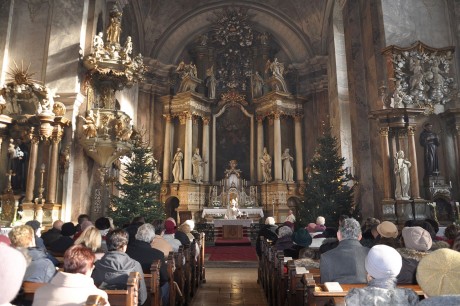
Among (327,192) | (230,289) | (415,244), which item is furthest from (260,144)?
(415,244)

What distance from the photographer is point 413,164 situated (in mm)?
9227

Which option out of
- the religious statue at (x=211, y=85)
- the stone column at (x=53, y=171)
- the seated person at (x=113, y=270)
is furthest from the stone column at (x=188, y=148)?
the seated person at (x=113, y=270)

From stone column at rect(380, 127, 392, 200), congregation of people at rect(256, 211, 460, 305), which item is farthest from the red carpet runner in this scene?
congregation of people at rect(256, 211, 460, 305)

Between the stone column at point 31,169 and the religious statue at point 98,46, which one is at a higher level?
the religious statue at point 98,46

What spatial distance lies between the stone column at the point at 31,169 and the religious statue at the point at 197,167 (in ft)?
27.8

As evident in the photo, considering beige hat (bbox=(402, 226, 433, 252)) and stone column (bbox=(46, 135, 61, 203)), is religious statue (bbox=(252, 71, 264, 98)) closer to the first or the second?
stone column (bbox=(46, 135, 61, 203))

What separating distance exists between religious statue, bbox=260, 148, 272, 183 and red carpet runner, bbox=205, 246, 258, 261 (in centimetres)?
509

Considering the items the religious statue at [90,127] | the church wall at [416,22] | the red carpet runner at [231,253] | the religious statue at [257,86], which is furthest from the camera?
the religious statue at [257,86]

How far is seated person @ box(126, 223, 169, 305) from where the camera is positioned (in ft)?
14.1

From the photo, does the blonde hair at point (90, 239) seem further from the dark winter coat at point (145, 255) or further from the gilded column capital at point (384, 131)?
the gilded column capital at point (384, 131)

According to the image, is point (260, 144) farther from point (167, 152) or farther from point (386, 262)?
point (386, 262)

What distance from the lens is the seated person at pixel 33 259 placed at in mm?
3377

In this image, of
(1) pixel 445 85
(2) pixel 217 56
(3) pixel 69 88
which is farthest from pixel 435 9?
(2) pixel 217 56

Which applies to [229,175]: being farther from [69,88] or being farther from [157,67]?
[69,88]
